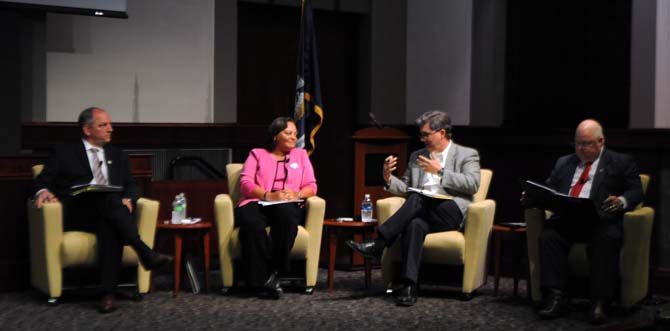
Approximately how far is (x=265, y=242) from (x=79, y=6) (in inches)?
83.3

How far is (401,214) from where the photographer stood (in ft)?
18.2

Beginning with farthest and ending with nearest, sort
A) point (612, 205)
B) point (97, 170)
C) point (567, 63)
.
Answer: point (567, 63)
point (97, 170)
point (612, 205)

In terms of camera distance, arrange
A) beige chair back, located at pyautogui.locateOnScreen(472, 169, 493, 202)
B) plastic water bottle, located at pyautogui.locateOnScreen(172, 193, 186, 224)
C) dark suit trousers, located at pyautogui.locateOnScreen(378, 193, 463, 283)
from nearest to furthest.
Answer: dark suit trousers, located at pyautogui.locateOnScreen(378, 193, 463, 283) < plastic water bottle, located at pyautogui.locateOnScreen(172, 193, 186, 224) < beige chair back, located at pyautogui.locateOnScreen(472, 169, 493, 202)

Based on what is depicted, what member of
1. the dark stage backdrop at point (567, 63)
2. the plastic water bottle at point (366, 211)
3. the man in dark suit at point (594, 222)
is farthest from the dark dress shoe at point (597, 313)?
the dark stage backdrop at point (567, 63)

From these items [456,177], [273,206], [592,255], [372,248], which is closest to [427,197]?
[456,177]

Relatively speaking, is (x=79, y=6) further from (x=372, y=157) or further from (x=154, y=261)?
(x=372, y=157)

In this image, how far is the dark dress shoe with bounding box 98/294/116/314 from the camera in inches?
201

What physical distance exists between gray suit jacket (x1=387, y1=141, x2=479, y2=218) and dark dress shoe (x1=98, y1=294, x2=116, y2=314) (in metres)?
1.87

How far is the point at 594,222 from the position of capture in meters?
5.11

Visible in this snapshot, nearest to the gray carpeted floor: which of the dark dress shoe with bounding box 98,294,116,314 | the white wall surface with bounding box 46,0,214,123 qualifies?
the dark dress shoe with bounding box 98,294,116,314

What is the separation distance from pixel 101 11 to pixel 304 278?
7.65 ft

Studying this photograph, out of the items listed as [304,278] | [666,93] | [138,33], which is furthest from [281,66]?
[666,93]

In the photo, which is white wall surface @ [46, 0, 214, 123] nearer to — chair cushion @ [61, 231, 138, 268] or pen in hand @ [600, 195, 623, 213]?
chair cushion @ [61, 231, 138, 268]

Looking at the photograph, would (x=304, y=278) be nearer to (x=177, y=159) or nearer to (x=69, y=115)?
(x=177, y=159)
